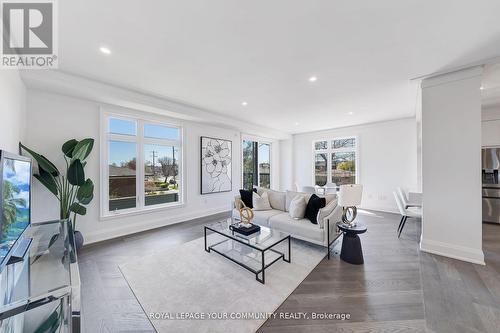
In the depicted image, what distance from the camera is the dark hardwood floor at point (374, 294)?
169 centimetres

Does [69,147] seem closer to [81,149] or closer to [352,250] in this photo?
[81,149]

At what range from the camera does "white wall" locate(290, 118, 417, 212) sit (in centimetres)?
538

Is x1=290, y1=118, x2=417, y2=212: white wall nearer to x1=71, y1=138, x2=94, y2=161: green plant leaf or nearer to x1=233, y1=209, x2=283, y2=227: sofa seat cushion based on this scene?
x1=233, y1=209, x2=283, y2=227: sofa seat cushion

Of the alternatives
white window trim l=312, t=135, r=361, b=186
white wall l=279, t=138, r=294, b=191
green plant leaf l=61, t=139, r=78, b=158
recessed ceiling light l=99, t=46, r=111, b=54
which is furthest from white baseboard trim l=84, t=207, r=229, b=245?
white window trim l=312, t=135, r=361, b=186

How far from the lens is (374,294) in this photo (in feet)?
6.72

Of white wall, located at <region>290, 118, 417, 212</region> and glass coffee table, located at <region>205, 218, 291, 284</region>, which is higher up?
white wall, located at <region>290, 118, 417, 212</region>

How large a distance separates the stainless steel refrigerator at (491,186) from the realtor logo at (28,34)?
25.3ft

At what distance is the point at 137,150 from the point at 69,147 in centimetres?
119

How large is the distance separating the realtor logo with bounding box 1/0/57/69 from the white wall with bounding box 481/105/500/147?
7613 mm

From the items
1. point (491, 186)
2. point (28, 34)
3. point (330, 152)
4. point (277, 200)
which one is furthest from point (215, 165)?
point (491, 186)

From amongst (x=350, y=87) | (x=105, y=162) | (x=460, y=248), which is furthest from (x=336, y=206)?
(x=105, y=162)

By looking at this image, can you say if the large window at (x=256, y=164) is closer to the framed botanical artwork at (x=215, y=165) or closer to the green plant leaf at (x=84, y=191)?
the framed botanical artwork at (x=215, y=165)

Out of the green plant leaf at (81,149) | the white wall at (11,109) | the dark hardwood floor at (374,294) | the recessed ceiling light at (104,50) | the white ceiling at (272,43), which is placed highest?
the recessed ceiling light at (104,50)

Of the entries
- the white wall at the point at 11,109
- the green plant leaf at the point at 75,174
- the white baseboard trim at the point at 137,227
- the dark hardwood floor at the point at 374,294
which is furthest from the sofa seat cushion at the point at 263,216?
the white wall at the point at 11,109
